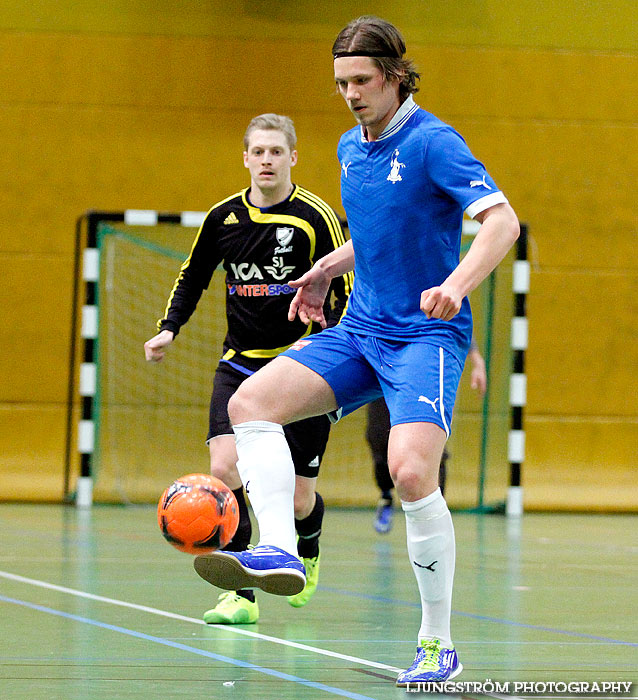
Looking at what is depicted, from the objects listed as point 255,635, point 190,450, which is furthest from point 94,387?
point 255,635

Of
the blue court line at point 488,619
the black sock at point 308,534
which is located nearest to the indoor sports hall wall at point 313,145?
the blue court line at point 488,619

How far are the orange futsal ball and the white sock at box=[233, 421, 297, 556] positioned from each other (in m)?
0.11

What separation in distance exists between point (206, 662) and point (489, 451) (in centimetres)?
758

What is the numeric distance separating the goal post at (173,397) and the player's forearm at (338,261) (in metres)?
6.70

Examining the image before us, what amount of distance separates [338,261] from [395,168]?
0.50 meters

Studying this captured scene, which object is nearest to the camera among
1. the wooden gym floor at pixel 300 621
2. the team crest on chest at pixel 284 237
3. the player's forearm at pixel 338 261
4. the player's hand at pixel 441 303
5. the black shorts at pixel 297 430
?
the player's hand at pixel 441 303

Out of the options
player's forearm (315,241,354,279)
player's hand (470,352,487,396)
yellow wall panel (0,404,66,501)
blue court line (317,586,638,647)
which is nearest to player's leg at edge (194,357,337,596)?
player's forearm (315,241,354,279)

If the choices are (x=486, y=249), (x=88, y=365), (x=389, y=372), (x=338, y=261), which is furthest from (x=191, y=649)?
(x=88, y=365)

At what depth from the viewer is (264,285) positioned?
5.36m

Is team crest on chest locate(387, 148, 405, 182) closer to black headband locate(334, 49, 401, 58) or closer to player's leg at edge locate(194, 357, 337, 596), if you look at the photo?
black headband locate(334, 49, 401, 58)

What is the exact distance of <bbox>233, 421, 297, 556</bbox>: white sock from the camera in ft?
12.5

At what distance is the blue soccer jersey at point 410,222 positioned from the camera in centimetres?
375

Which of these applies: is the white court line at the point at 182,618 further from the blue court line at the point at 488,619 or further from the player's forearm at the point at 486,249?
the player's forearm at the point at 486,249

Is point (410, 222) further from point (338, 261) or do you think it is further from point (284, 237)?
point (284, 237)
